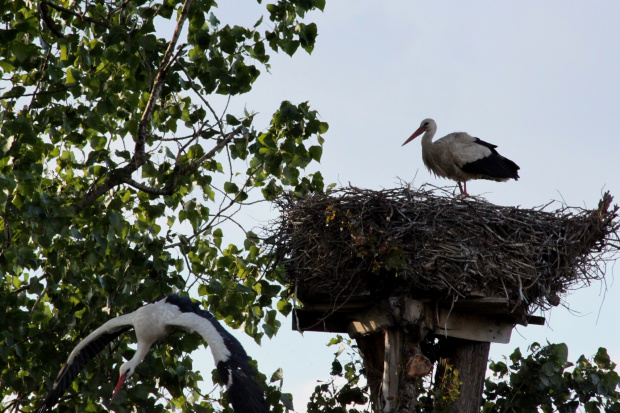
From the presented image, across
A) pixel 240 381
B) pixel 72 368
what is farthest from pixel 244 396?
pixel 72 368

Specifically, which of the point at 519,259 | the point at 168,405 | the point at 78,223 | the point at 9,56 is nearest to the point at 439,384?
the point at 519,259

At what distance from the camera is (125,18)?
7.10 metres

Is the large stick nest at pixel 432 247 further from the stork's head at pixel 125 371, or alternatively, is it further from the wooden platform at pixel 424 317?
the stork's head at pixel 125 371

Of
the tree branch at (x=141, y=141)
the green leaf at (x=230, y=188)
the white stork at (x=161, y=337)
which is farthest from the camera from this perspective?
the green leaf at (x=230, y=188)

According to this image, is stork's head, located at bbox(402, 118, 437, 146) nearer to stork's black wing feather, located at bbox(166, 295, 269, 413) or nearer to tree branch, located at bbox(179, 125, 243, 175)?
tree branch, located at bbox(179, 125, 243, 175)

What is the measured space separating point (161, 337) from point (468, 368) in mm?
2157

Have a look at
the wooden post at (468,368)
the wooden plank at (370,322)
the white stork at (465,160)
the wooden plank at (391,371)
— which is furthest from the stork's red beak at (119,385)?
the white stork at (465,160)

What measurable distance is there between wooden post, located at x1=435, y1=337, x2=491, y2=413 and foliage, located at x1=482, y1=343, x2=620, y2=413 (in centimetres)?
25

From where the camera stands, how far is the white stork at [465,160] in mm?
8891

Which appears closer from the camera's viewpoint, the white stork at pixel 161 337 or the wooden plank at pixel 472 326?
the white stork at pixel 161 337

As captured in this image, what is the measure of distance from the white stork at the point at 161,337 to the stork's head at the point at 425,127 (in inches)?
152

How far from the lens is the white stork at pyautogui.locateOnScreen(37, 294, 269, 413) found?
5.84 m

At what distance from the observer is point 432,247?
6.17 meters

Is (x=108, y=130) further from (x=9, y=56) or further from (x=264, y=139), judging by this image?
(x=264, y=139)
